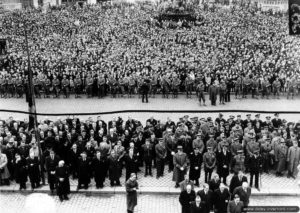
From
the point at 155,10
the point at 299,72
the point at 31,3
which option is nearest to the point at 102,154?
the point at 299,72

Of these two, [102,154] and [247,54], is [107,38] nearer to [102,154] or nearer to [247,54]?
[247,54]

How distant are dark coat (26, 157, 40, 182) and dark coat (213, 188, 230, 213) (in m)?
5.62

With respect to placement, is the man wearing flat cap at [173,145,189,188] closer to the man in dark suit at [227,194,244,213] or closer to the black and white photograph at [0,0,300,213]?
the black and white photograph at [0,0,300,213]

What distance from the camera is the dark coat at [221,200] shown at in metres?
11.6

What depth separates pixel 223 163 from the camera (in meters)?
13.9

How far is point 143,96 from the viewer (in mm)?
22984

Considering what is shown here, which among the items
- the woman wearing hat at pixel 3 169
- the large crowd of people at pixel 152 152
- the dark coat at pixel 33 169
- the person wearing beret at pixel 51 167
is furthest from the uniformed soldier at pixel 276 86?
the woman wearing hat at pixel 3 169

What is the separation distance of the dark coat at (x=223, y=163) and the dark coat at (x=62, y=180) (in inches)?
187

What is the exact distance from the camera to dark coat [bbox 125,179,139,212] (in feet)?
39.4

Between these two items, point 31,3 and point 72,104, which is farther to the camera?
point 31,3

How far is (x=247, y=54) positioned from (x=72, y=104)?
12.1 metres

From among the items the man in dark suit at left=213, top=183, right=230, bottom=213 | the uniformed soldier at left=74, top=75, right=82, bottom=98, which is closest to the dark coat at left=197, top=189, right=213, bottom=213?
the man in dark suit at left=213, top=183, right=230, bottom=213

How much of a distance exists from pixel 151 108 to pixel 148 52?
28.5 feet

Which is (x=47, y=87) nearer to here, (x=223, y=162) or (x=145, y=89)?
(x=145, y=89)
